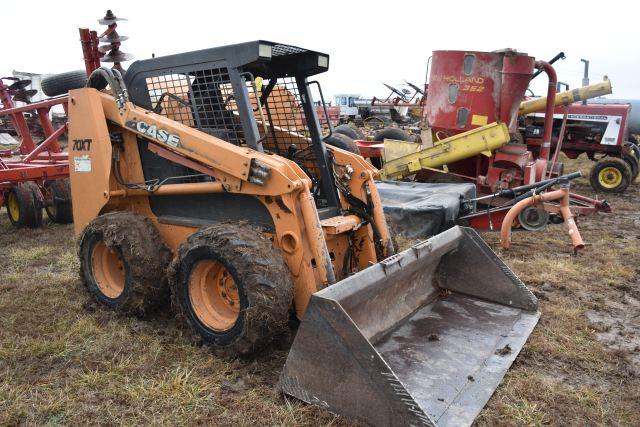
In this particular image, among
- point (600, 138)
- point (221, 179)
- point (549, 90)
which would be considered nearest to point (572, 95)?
point (549, 90)

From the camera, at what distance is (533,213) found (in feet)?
18.1

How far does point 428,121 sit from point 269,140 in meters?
4.38

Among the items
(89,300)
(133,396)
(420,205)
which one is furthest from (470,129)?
(133,396)

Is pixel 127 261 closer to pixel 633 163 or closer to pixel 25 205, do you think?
pixel 25 205

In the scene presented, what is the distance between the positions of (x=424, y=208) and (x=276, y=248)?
2.97 m

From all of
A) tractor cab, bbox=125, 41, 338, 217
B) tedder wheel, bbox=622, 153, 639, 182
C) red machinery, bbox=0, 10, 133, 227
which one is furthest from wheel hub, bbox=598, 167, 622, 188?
red machinery, bbox=0, 10, 133, 227

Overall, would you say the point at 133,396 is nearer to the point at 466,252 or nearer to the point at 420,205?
the point at 466,252

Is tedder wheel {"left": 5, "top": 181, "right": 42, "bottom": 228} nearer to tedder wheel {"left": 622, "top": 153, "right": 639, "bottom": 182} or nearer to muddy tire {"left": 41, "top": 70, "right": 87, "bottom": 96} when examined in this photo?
muddy tire {"left": 41, "top": 70, "right": 87, "bottom": 96}

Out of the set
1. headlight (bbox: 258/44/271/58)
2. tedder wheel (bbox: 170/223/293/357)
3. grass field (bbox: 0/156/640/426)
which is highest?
headlight (bbox: 258/44/271/58)

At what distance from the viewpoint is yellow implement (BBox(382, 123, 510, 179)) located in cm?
686

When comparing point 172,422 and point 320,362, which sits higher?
point 320,362

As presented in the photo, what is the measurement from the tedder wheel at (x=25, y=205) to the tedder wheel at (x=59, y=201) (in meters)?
0.26

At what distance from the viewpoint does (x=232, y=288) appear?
3311mm

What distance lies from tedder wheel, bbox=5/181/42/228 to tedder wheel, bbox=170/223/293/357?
180 inches
